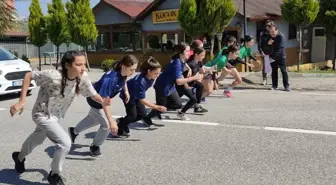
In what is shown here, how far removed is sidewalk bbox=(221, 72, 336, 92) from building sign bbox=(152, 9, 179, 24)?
9.25m

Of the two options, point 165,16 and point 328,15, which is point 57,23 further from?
point 328,15

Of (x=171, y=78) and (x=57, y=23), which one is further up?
(x=57, y=23)

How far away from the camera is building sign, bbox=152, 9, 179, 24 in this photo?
2141 centimetres

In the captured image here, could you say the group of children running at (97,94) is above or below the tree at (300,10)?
below

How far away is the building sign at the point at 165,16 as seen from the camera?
70.2 feet

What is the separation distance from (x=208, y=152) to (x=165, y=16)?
57.3 feet

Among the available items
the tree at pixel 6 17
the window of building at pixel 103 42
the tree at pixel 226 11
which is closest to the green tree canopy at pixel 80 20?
the tree at pixel 6 17

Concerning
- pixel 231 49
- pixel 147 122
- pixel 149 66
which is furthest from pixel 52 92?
pixel 231 49

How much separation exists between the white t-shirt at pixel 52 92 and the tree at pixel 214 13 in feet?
38.4

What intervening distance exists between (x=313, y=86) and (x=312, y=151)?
6239mm

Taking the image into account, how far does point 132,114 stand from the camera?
5.86 m

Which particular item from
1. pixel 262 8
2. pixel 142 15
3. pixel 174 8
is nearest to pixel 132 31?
pixel 142 15

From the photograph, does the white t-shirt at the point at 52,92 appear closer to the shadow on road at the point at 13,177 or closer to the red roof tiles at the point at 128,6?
the shadow on road at the point at 13,177

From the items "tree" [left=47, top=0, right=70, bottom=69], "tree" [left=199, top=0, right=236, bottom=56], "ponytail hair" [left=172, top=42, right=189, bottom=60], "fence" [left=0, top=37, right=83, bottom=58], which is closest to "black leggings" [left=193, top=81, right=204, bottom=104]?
"ponytail hair" [left=172, top=42, right=189, bottom=60]
